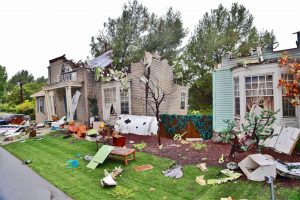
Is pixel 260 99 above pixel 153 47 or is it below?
below

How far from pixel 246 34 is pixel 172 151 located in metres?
27.0

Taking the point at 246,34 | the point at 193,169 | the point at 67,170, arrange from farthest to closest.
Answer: the point at 246,34 < the point at 67,170 < the point at 193,169

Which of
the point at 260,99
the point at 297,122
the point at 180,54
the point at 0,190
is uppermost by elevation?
the point at 180,54

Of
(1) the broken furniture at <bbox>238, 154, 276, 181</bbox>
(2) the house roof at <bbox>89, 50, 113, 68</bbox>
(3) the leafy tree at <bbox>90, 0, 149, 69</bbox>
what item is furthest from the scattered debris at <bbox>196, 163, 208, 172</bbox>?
(3) the leafy tree at <bbox>90, 0, 149, 69</bbox>

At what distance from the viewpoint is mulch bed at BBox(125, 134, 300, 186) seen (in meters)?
10.6

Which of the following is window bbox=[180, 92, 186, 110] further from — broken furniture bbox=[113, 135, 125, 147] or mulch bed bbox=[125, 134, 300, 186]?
broken furniture bbox=[113, 135, 125, 147]

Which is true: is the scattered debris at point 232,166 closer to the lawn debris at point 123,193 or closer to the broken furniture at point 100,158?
the lawn debris at point 123,193

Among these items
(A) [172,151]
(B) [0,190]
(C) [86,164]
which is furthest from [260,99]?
(B) [0,190]

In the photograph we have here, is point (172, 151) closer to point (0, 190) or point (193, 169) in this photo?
point (193, 169)

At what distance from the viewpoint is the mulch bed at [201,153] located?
10594mm

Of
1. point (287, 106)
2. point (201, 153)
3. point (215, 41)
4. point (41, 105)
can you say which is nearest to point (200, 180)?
point (201, 153)

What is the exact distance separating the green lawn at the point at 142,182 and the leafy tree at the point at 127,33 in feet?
81.6

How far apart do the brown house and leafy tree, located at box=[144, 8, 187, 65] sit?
15.0m

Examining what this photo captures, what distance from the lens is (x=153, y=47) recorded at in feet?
123
